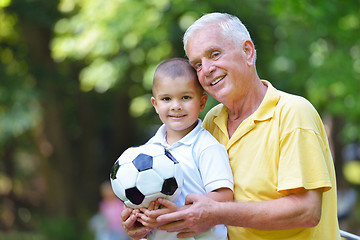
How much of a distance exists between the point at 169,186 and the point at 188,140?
0.34 meters

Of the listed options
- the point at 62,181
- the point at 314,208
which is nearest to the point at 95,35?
the point at 62,181

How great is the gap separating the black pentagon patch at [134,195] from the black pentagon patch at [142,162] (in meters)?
0.10

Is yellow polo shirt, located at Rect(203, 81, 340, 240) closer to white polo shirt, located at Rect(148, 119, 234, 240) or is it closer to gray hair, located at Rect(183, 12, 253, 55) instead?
white polo shirt, located at Rect(148, 119, 234, 240)

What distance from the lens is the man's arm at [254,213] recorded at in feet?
7.37

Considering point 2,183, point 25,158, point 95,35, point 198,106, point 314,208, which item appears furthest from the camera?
point 25,158

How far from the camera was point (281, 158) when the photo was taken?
2.33 meters

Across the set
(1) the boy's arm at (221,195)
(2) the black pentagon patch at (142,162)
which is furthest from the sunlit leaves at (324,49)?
(2) the black pentagon patch at (142,162)

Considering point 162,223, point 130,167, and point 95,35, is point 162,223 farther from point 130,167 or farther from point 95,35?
point 95,35

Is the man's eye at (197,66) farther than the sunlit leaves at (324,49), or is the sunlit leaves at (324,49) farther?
the sunlit leaves at (324,49)

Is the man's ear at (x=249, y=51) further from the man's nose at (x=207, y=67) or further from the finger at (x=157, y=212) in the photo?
the finger at (x=157, y=212)

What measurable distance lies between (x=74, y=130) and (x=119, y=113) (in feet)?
4.68

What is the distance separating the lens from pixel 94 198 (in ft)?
46.6

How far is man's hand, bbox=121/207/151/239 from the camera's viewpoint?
7.76 feet

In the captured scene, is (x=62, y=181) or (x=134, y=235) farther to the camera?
(x=62, y=181)
